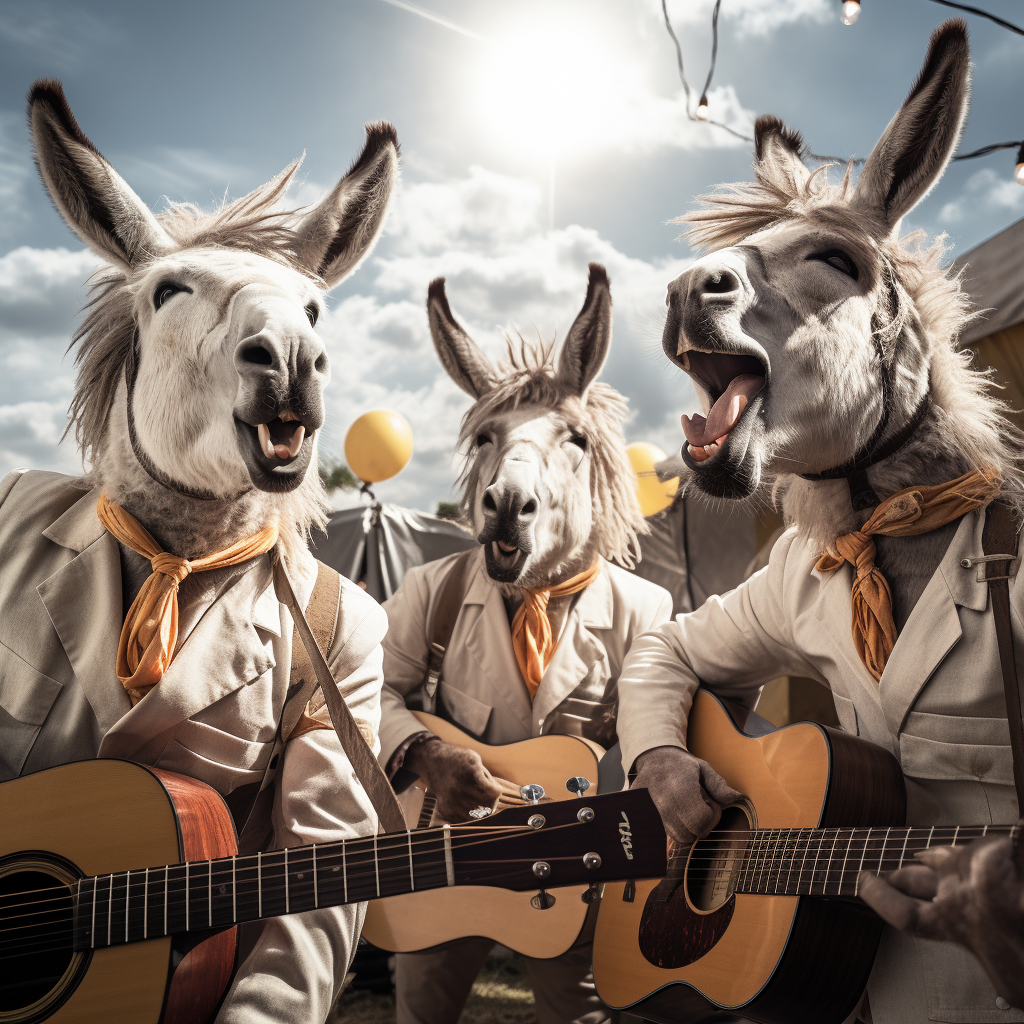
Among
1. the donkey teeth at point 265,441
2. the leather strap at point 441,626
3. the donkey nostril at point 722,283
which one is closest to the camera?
the donkey teeth at point 265,441

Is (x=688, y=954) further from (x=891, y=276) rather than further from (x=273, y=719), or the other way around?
(x=891, y=276)

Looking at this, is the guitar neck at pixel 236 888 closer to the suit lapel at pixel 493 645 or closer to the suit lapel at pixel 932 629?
the suit lapel at pixel 932 629

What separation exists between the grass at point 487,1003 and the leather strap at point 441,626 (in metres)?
1.59

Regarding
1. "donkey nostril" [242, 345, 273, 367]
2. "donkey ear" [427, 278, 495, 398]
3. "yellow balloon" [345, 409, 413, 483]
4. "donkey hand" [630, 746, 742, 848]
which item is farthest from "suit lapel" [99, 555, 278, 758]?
"yellow balloon" [345, 409, 413, 483]

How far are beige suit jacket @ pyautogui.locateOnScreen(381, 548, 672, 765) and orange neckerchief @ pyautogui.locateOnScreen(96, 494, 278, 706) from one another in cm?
112

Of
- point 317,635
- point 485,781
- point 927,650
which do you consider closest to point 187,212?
point 317,635

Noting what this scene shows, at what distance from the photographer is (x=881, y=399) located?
1672 millimetres

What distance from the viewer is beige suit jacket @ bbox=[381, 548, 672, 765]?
8.65 ft

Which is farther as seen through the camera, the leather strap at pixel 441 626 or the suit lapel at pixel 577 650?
the leather strap at pixel 441 626

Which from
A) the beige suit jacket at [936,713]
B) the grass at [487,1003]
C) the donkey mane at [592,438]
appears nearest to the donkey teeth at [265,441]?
the beige suit jacket at [936,713]

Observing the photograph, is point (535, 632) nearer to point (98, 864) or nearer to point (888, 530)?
point (888, 530)

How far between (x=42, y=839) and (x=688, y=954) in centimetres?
133

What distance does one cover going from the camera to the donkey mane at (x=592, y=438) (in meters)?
2.96

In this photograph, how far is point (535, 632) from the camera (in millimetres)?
2730
